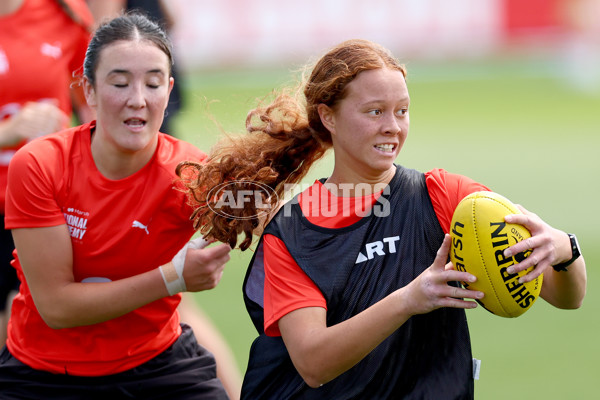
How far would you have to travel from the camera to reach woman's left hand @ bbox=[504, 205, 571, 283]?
→ 2.53 meters

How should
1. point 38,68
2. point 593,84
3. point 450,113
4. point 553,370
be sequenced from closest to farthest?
point 38,68 < point 553,370 < point 450,113 < point 593,84

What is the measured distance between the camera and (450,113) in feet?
58.7

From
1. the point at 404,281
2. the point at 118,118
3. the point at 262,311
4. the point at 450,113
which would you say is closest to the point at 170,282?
the point at 262,311

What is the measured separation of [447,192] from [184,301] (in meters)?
1.99

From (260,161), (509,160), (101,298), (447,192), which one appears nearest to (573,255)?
(447,192)

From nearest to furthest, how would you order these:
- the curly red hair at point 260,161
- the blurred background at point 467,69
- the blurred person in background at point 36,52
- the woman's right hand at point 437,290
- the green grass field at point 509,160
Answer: the woman's right hand at point 437,290, the curly red hair at point 260,161, the blurred person in background at point 36,52, the green grass field at point 509,160, the blurred background at point 467,69

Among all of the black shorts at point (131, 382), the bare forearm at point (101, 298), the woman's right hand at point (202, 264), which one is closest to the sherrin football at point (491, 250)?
the woman's right hand at point (202, 264)

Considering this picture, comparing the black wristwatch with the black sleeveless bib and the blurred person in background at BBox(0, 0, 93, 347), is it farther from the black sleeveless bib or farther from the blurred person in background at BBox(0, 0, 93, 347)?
the blurred person in background at BBox(0, 0, 93, 347)

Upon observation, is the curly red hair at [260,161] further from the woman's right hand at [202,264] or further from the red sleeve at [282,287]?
the red sleeve at [282,287]

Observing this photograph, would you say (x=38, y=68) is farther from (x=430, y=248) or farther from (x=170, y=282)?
(x=430, y=248)

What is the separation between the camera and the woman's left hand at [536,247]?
2529mm

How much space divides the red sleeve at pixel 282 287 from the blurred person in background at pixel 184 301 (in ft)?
3.90

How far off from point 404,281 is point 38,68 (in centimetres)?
225

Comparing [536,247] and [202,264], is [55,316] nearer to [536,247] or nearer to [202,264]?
[202,264]
